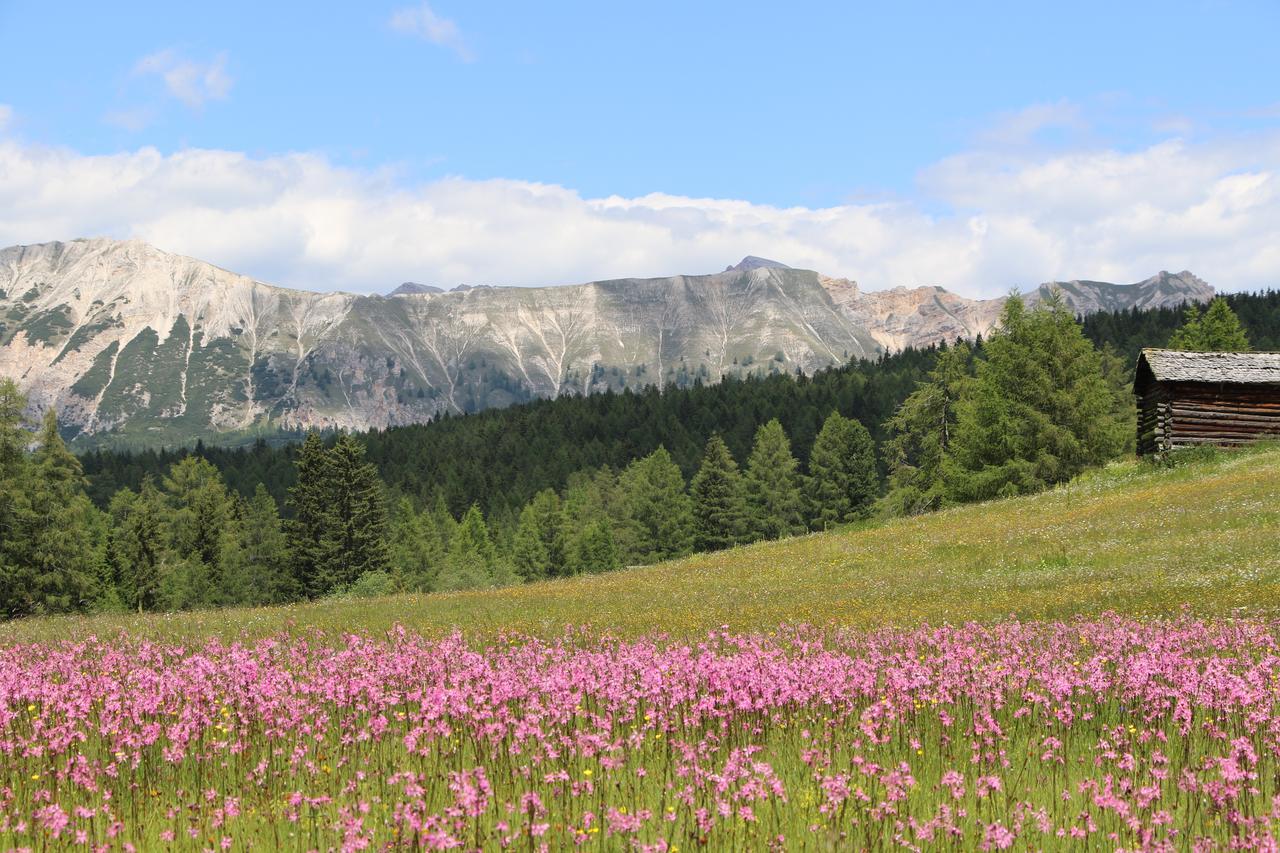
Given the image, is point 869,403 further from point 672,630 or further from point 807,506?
point 672,630

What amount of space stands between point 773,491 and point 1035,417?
182 feet

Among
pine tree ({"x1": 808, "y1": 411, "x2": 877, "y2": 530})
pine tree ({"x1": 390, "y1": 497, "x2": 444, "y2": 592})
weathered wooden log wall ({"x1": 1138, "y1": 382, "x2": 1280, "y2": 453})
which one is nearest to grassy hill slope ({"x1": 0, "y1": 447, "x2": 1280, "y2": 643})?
weathered wooden log wall ({"x1": 1138, "y1": 382, "x2": 1280, "y2": 453})

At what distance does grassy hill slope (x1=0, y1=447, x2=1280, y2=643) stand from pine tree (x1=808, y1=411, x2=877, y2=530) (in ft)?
211

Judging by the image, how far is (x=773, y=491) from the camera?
370 feet

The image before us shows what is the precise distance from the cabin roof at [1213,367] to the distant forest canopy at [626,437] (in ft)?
328

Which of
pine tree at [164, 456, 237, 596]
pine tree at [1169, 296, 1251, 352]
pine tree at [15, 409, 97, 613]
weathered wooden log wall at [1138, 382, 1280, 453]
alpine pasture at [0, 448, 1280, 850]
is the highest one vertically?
pine tree at [1169, 296, 1251, 352]

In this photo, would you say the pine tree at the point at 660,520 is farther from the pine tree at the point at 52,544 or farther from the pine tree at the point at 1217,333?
the pine tree at the point at 52,544

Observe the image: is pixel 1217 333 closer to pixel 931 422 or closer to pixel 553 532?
pixel 931 422

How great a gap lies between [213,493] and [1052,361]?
89.3 meters

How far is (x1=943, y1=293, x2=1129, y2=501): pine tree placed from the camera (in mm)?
58219

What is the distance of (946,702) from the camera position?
415 inches

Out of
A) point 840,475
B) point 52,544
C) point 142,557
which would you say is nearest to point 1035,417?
point 52,544

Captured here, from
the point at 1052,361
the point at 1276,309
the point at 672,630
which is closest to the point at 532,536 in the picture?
the point at 1052,361

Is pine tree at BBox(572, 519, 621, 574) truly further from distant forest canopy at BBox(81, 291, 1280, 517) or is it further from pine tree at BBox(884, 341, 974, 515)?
pine tree at BBox(884, 341, 974, 515)
